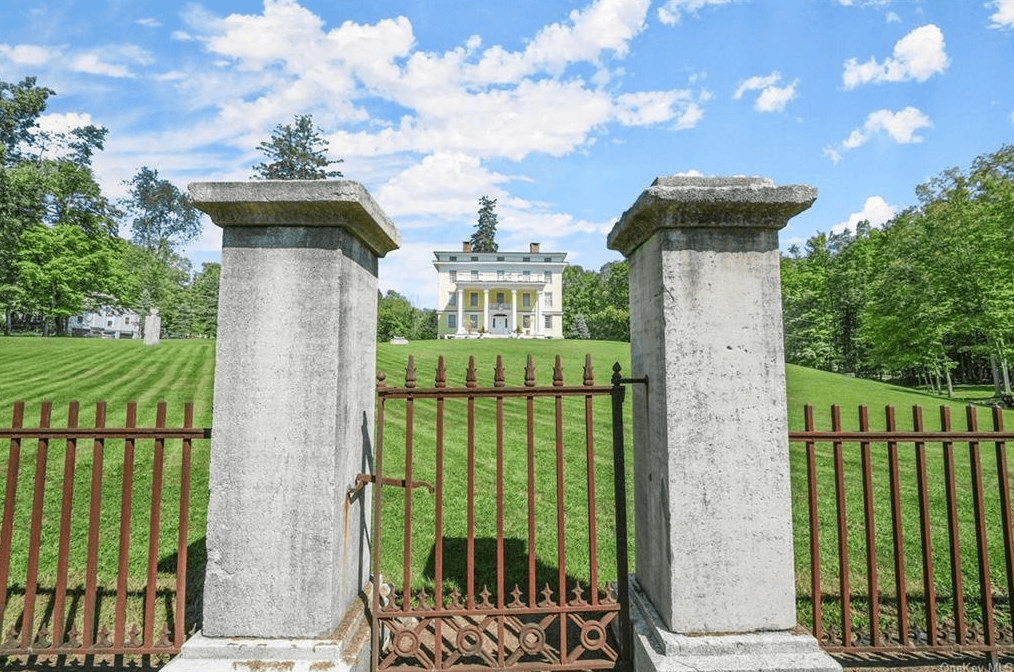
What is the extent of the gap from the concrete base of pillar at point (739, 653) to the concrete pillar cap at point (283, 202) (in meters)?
2.60

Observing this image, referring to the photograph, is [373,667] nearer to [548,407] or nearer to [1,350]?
[548,407]

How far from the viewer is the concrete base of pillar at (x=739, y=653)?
2332mm

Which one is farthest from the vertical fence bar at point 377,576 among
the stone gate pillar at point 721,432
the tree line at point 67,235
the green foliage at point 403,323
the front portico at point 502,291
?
the front portico at point 502,291

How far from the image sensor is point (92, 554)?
108 inches

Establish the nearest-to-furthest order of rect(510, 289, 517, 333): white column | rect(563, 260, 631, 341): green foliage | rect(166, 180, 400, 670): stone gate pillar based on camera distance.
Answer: rect(166, 180, 400, 670): stone gate pillar < rect(510, 289, 517, 333): white column < rect(563, 260, 631, 341): green foliage

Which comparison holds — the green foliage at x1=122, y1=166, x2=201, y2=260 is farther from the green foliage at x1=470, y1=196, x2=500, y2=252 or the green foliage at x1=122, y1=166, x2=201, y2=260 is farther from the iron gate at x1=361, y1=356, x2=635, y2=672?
the iron gate at x1=361, y1=356, x2=635, y2=672

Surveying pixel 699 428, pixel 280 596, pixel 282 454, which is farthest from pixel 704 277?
pixel 280 596

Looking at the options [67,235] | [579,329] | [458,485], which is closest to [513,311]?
[579,329]

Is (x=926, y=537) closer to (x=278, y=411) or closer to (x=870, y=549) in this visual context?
(x=870, y=549)

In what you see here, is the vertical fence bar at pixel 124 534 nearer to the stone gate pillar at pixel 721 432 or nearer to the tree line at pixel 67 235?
the stone gate pillar at pixel 721 432

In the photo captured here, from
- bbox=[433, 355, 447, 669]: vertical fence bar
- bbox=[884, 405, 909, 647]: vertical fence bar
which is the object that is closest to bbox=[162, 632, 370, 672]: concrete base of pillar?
bbox=[433, 355, 447, 669]: vertical fence bar

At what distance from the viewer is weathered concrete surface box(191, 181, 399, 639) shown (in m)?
2.46

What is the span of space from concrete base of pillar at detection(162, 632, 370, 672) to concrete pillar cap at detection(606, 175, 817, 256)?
263 centimetres

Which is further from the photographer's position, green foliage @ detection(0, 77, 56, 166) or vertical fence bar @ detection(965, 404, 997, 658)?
green foliage @ detection(0, 77, 56, 166)
